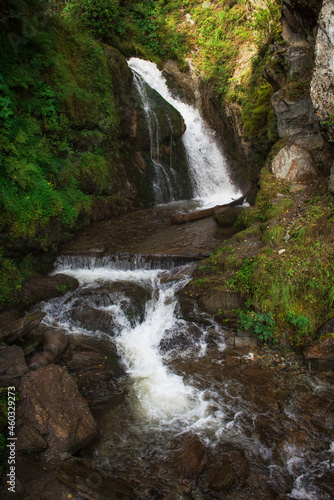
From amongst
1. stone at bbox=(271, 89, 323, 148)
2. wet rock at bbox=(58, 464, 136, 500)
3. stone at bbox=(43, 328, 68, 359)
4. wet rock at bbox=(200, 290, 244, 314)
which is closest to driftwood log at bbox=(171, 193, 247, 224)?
stone at bbox=(271, 89, 323, 148)

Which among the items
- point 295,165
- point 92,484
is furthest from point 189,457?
point 295,165


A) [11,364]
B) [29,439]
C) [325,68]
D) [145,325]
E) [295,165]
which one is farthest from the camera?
[295,165]

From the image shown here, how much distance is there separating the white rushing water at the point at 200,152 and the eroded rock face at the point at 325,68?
26.1 ft

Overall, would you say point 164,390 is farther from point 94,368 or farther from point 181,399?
point 94,368

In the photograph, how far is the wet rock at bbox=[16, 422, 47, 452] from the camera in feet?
12.9

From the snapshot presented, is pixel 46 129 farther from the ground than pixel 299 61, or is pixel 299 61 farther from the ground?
pixel 299 61

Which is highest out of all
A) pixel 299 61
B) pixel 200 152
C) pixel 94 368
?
pixel 299 61

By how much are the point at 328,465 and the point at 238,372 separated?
184 centimetres

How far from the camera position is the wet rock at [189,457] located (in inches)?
153

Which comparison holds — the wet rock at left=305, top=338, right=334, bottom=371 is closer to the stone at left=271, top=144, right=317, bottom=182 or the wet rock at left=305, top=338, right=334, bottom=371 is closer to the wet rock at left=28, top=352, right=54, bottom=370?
the stone at left=271, top=144, right=317, bottom=182

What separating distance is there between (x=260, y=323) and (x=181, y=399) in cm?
218

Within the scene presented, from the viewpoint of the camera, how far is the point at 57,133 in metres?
9.72

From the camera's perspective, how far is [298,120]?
27.1 ft

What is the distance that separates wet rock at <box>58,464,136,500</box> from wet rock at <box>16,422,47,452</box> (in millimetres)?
449
